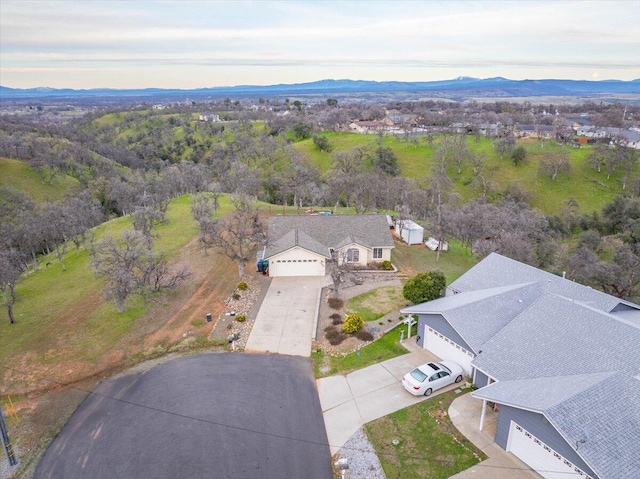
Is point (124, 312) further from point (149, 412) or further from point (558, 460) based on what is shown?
point (558, 460)

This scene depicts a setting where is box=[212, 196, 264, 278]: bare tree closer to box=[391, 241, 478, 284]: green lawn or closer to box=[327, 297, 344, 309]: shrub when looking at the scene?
box=[327, 297, 344, 309]: shrub

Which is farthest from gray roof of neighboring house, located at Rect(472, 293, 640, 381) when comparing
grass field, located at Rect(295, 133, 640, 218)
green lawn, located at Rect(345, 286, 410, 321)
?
grass field, located at Rect(295, 133, 640, 218)

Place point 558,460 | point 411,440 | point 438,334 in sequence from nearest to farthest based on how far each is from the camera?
point 558,460, point 411,440, point 438,334

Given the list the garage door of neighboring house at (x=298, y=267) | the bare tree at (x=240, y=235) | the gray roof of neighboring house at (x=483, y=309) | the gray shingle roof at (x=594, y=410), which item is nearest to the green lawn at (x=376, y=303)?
the gray roof of neighboring house at (x=483, y=309)

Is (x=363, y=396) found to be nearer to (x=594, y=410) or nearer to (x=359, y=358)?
(x=359, y=358)

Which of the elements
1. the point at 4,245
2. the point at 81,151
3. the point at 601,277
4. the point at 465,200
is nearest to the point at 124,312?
the point at 4,245

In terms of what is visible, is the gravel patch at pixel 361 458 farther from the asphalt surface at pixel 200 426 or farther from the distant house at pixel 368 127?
the distant house at pixel 368 127

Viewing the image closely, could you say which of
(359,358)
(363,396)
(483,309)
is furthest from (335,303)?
(483,309)
